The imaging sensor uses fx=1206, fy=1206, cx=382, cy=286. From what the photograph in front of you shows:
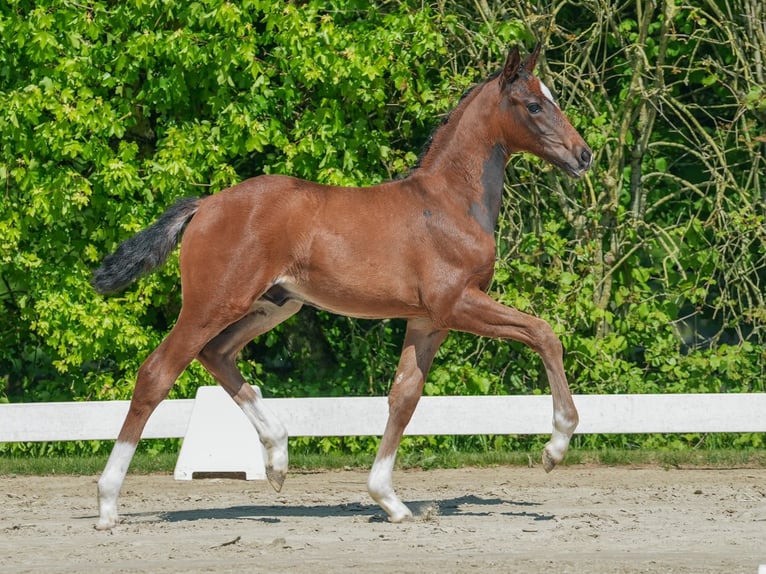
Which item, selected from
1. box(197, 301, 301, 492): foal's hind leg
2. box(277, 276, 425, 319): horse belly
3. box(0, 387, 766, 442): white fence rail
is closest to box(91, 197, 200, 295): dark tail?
box(197, 301, 301, 492): foal's hind leg

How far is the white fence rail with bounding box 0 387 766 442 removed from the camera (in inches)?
376

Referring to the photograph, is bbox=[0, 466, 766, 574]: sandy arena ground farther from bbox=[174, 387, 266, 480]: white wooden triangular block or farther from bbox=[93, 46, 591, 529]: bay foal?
bbox=[93, 46, 591, 529]: bay foal

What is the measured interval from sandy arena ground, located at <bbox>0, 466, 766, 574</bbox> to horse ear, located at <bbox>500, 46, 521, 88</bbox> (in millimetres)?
2577

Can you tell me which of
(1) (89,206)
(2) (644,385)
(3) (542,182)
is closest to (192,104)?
(1) (89,206)

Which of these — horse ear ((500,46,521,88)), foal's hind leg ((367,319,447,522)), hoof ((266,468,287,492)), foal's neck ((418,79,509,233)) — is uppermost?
horse ear ((500,46,521,88))

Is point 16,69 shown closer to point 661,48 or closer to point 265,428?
point 265,428

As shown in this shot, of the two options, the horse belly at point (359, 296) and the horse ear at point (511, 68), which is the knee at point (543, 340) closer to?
the horse belly at point (359, 296)

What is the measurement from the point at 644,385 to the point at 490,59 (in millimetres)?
3400

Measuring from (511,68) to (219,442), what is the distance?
11.9 feet

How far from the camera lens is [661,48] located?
11.5 meters

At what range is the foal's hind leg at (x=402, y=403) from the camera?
22.8ft

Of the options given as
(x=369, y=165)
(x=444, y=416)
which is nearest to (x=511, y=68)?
(x=444, y=416)

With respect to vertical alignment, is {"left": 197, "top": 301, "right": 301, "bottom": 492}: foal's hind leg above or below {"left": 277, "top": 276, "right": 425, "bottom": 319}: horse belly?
below

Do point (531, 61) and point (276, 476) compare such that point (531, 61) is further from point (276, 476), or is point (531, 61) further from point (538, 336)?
point (276, 476)
